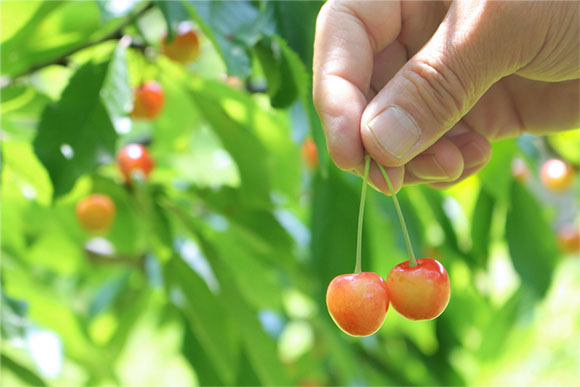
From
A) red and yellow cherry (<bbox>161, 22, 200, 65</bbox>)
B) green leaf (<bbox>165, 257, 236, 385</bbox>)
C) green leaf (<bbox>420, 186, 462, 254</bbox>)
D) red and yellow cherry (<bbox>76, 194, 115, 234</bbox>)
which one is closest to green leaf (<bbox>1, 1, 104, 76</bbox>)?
red and yellow cherry (<bbox>161, 22, 200, 65</bbox>)

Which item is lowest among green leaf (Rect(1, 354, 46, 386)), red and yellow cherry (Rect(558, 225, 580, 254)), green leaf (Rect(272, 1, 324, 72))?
red and yellow cherry (Rect(558, 225, 580, 254))

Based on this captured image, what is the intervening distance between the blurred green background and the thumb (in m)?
0.17

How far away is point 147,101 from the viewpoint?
123 centimetres

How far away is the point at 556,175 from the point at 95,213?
1200 mm

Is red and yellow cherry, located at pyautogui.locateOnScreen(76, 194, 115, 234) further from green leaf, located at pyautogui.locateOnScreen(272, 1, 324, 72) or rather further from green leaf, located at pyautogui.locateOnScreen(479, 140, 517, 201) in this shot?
green leaf, located at pyautogui.locateOnScreen(479, 140, 517, 201)

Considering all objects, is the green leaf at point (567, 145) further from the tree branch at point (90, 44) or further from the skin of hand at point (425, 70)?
the tree branch at point (90, 44)

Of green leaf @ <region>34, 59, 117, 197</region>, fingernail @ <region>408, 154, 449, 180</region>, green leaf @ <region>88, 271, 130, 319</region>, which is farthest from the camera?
green leaf @ <region>88, 271, 130, 319</region>

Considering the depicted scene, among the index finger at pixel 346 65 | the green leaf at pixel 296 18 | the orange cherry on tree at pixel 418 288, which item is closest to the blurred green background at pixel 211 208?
the green leaf at pixel 296 18

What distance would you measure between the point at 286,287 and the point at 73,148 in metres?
1.05

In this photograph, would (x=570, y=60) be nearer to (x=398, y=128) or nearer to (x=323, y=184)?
(x=398, y=128)

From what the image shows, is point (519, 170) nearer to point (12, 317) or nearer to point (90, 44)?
point (90, 44)

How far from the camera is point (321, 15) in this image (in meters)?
0.68

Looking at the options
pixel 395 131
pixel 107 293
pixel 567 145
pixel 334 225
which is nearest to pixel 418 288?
pixel 395 131

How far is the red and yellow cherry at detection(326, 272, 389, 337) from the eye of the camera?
22.4 inches
